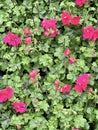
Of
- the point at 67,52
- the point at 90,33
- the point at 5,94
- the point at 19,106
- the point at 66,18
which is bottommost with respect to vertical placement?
the point at 19,106

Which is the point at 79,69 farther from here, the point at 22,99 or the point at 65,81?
the point at 22,99

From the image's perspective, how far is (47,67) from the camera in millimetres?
3506

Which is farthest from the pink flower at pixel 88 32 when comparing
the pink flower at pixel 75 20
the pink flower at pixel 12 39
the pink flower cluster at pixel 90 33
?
the pink flower at pixel 12 39

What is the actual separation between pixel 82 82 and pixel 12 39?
2.65 ft

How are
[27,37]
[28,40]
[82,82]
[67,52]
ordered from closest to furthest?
[82,82] → [67,52] → [28,40] → [27,37]

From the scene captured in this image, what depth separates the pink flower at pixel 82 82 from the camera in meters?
3.18

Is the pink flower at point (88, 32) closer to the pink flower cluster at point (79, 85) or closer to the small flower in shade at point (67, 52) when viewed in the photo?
the small flower in shade at point (67, 52)

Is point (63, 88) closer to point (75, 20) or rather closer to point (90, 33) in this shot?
point (90, 33)

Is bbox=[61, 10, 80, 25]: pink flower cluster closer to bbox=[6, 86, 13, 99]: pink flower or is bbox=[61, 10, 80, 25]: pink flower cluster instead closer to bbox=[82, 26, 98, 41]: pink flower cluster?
bbox=[82, 26, 98, 41]: pink flower cluster

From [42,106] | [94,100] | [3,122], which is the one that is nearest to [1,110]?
[3,122]

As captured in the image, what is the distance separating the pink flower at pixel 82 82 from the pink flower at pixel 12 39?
719mm

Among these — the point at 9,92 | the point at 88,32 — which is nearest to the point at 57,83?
the point at 9,92

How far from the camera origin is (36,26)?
366 cm

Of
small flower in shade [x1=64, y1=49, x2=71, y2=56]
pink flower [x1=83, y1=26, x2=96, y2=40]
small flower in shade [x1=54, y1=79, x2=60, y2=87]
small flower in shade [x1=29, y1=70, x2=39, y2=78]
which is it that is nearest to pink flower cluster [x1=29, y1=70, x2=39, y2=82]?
small flower in shade [x1=29, y1=70, x2=39, y2=78]
